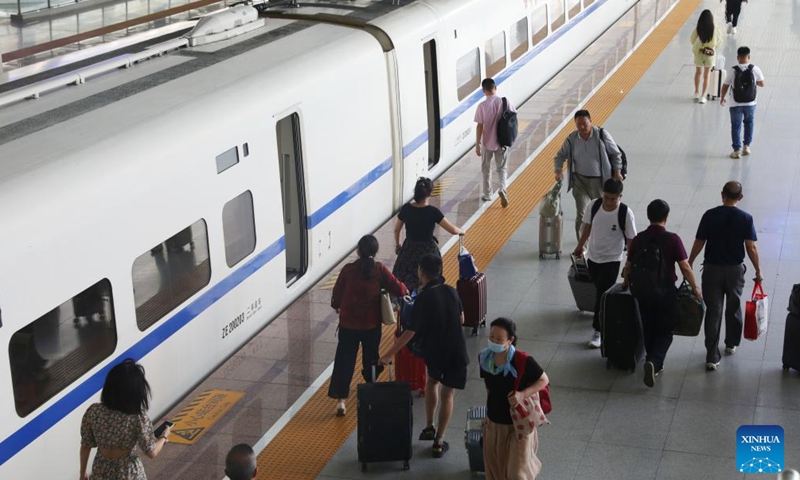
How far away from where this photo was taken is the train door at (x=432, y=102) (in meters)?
12.8

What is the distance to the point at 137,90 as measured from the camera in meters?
8.44

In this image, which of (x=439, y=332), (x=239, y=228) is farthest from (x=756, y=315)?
(x=239, y=228)

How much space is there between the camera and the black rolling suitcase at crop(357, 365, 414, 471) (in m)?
7.80

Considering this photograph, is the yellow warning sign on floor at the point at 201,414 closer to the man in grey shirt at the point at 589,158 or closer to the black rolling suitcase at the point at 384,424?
the black rolling suitcase at the point at 384,424

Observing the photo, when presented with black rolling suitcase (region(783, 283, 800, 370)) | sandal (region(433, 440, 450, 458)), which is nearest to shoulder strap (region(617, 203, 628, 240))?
black rolling suitcase (region(783, 283, 800, 370))

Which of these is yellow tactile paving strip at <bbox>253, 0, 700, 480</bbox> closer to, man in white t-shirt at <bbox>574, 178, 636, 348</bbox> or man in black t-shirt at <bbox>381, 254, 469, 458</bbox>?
man in black t-shirt at <bbox>381, 254, 469, 458</bbox>

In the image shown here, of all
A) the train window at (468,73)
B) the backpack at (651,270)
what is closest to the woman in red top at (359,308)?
the backpack at (651,270)

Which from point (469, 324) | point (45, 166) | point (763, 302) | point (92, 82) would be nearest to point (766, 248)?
point (763, 302)

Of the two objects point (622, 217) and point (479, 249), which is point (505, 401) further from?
point (479, 249)

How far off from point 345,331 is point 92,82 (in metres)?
2.71

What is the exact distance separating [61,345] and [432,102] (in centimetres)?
719

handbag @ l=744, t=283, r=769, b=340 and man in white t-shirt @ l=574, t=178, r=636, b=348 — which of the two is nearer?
handbag @ l=744, t=283, r=769, b=340

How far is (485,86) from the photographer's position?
13.0 metres

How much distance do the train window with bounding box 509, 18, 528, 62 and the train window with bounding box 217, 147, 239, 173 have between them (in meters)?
8.02
